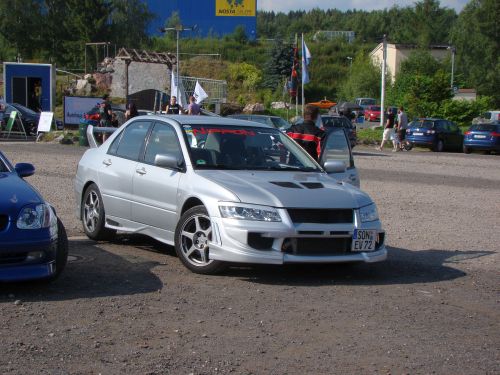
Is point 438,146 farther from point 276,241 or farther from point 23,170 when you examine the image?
point 23,170

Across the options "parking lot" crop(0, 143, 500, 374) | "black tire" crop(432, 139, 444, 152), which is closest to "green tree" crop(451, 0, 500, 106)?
"black tire" crop(432, 139, 444, 152)

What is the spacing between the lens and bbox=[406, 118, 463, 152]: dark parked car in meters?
35.9

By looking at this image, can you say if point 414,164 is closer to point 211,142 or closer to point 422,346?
point 211,142

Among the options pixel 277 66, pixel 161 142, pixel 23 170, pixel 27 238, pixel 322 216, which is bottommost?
pixel 27 238

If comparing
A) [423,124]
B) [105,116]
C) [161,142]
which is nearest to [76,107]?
[105,116]

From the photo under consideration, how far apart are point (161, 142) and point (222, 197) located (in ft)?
5.32

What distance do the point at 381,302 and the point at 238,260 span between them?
1.36 meters

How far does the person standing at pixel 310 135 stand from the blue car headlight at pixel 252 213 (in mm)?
3464

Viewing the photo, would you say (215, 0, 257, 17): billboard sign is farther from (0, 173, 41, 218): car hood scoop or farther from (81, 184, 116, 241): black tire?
(0, 173, 41, 218): car hood scoop

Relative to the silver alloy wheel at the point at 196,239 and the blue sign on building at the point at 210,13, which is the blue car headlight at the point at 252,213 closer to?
the silver alloy wheel at the point at 196,239

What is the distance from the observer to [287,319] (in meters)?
6.30

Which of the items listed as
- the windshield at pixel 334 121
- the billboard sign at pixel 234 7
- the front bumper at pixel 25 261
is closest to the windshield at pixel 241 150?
the front bumper at pixel 25 261

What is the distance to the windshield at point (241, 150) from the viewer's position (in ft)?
28.1

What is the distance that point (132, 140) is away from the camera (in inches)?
372
